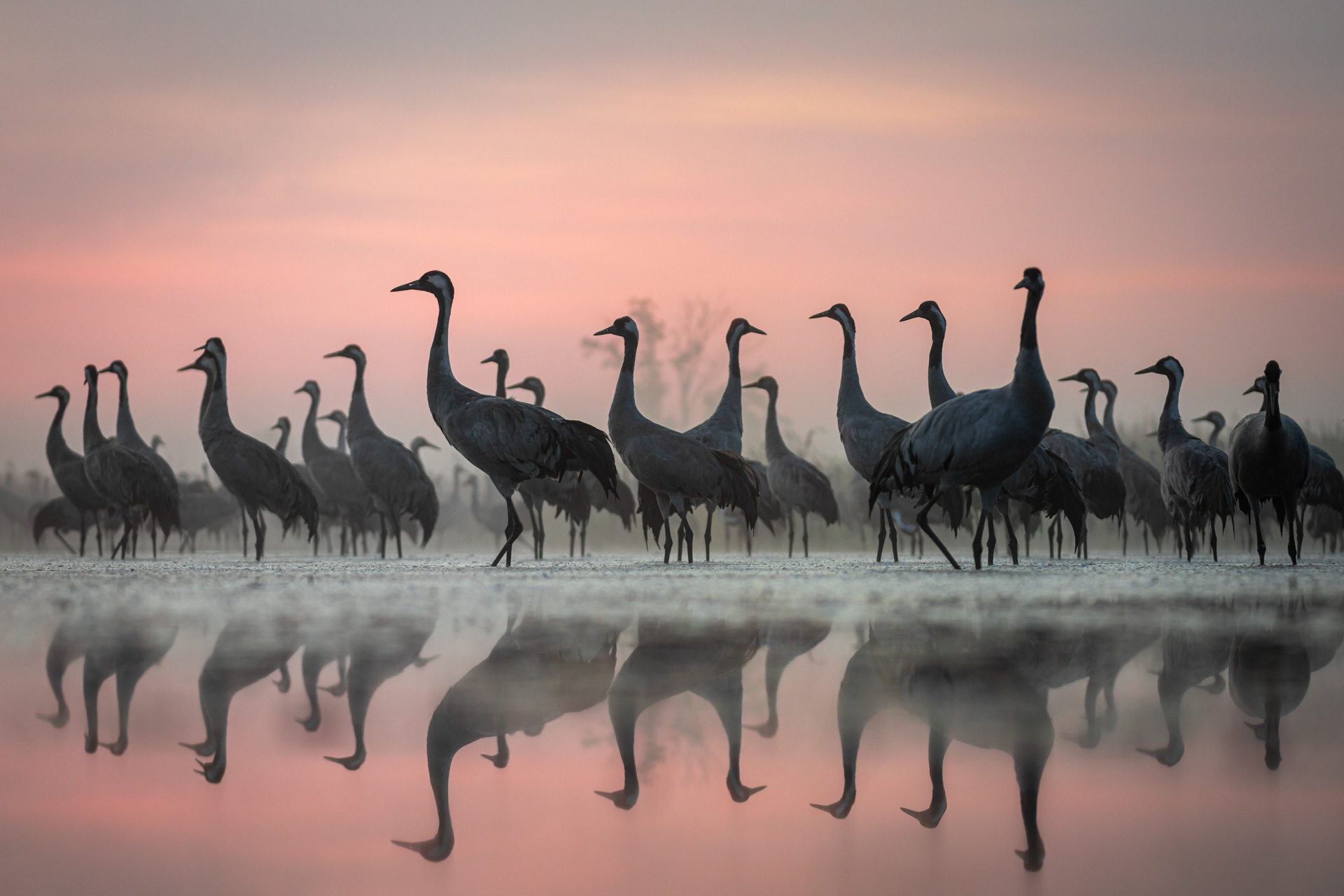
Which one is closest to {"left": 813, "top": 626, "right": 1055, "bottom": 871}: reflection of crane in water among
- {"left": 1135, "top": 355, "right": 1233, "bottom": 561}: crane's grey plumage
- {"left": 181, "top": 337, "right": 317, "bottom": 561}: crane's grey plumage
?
{"left": 1135, "top": 355, "right": 1233, "bottom": 561}: crane's grey plumage

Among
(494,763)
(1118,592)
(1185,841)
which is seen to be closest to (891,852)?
(1185,841)

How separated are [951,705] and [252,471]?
1274cm

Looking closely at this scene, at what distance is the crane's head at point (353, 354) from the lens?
1917cm

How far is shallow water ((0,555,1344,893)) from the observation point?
2588 millimetres

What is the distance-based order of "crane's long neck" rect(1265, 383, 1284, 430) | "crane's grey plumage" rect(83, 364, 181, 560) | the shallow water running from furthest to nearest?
"crane's grey plumage" rect(83, 364, 181, 560)
"crane's long neck" rect(1265, 383, 1284, 430)
the shallow water

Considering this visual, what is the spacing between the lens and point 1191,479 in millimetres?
14820

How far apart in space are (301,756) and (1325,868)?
254 cm

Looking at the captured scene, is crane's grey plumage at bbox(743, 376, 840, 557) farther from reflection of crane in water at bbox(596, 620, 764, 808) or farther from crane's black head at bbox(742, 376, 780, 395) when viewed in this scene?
reflection of crane in water at bbox(596, 620, 764, 808)

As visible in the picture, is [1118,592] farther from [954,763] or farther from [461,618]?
[954,763]

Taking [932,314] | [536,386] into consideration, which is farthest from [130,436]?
[932,314]

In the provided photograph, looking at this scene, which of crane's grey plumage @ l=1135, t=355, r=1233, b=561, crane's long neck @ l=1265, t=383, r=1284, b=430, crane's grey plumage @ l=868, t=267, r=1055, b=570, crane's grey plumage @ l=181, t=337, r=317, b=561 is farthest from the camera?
crane's grey plumage @ l=181, t=337, r=317, b=561

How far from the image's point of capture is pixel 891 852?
267 cm

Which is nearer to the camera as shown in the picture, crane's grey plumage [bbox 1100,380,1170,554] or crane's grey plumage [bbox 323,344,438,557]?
crane's grey plumage [bbox 323,344,438,557]

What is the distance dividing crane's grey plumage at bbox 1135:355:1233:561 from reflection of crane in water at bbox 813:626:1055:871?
9844 millimetres
